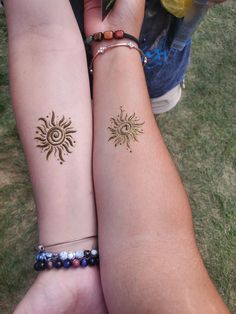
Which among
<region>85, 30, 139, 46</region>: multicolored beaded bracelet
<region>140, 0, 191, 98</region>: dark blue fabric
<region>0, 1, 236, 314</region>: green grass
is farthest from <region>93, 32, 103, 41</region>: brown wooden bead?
<region>0, 1, 236, 314</region>: green grass

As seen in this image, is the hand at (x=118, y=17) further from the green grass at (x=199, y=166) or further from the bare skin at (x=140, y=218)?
the green grass at (x=199, y=166)

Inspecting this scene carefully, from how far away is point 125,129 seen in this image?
97 centimetres

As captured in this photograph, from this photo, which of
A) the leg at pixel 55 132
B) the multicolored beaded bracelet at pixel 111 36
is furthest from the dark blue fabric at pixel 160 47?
the leg at pixel 55 132

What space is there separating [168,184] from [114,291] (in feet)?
0.92

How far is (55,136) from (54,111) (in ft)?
0.22

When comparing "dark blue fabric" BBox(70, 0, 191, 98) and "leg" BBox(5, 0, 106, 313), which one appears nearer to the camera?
"leg" BBox(5, 0, 106, 313)

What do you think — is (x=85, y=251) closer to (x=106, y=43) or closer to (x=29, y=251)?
(x=106, y=43)

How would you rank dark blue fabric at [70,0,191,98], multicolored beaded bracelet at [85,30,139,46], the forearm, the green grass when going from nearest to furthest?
1. the forearm
2. multicolored beaded bracelet at [85,30,139,46]
3. dark blue fabric at [70,0,191,98]
4. the green grass

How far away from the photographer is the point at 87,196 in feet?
3.07

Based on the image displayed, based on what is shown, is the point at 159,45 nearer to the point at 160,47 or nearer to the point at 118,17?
the point at 160,47

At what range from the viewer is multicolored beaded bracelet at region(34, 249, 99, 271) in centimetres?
88

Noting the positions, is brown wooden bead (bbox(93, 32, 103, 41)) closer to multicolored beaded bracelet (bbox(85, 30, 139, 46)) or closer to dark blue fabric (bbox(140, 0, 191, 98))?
multicolored beaded bracelet (bbox(85, 30, 139, 46))

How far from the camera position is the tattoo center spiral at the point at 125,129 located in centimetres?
97

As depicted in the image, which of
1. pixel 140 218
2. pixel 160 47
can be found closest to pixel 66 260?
pixel 140 218
